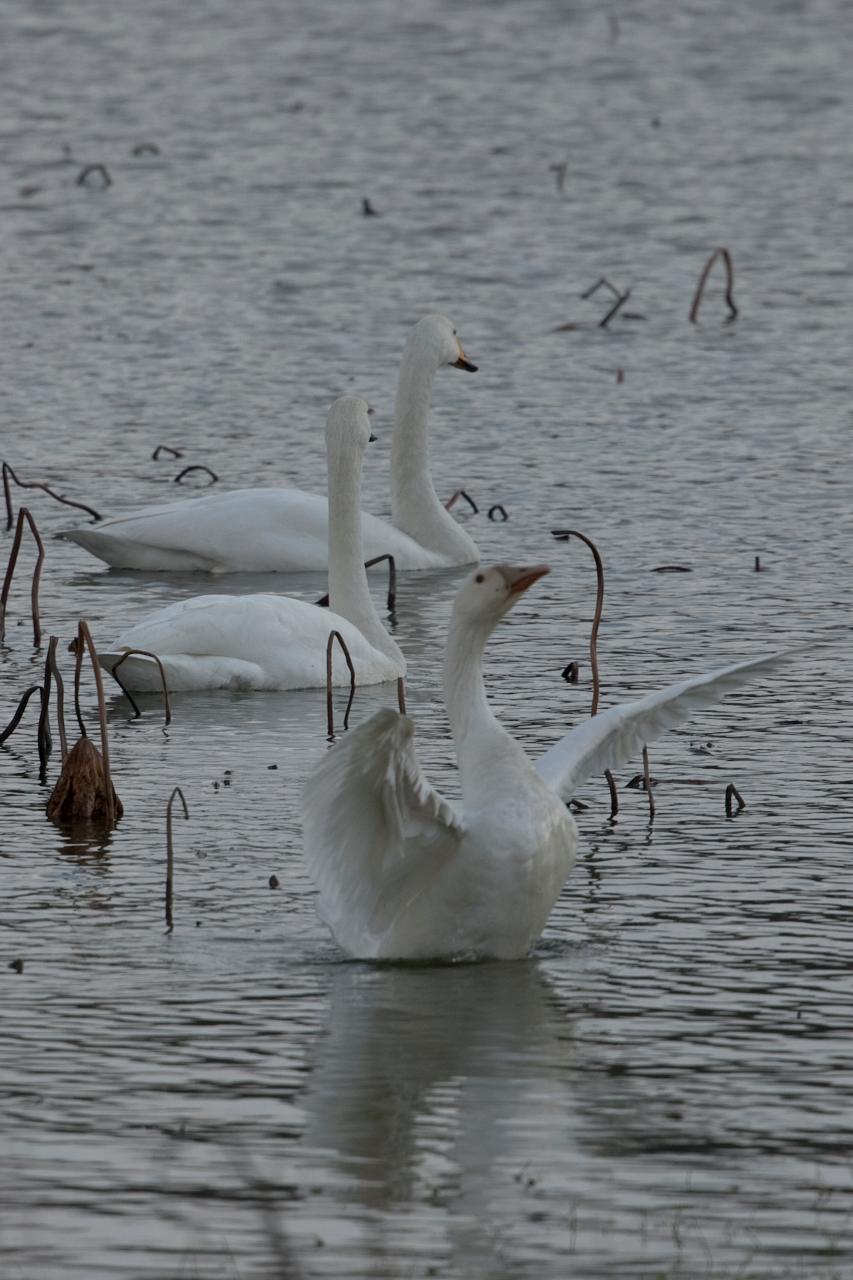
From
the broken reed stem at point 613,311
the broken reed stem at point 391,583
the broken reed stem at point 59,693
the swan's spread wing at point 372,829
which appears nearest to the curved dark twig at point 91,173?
the broken reed stem at point 613,311

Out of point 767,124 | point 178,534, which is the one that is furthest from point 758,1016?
point 767,124

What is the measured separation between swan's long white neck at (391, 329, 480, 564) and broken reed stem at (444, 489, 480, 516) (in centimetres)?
17

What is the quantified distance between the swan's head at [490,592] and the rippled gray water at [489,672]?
1.04 meters

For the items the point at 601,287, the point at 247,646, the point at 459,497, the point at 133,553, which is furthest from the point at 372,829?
the point at 601,287

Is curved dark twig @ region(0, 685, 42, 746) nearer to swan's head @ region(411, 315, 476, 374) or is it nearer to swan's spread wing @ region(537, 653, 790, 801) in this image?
swan's spread wing @ region(537, 653, 790, 801)

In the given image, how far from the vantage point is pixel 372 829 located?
7273 mm

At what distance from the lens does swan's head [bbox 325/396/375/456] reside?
1211 cm

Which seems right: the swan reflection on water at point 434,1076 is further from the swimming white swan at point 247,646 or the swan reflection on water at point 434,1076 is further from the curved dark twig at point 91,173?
the curved dark twig at point 91,173

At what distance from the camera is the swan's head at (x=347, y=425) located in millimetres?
12109

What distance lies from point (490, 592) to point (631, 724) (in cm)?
71

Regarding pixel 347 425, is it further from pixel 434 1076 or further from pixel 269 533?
pixel 434 1076

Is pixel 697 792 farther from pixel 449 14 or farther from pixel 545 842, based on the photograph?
pixel 449 14

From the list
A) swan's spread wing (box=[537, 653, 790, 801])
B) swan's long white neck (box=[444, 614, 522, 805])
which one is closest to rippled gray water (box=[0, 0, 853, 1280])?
swan's spread wing (box=[537, 653, 790, 801])

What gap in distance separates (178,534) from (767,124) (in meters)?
15.2
